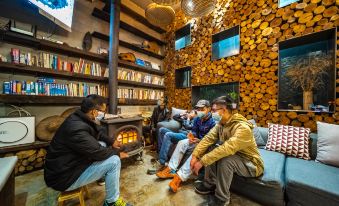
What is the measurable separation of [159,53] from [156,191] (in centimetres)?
373

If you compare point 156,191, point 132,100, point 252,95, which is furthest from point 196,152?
point 132,100

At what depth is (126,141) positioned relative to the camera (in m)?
2.38

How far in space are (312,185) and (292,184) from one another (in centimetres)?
13

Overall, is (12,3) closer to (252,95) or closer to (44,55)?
(44,55)

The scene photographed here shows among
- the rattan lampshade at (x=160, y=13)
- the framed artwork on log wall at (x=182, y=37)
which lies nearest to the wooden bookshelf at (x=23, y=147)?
the rattan lampshade at (x=160, y=13)

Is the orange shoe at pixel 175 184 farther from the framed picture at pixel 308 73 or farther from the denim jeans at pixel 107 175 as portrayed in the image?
the framed picture at pixel 308 73

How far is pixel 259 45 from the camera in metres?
2.41

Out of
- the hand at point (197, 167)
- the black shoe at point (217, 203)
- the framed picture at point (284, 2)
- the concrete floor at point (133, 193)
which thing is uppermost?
the framed picture at point (284, 2)

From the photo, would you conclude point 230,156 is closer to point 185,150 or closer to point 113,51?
point 185,150

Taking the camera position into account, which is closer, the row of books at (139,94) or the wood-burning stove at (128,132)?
the wood-burning stove at (128,132)

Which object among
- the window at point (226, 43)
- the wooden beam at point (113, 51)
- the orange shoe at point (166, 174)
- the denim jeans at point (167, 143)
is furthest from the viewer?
the window at point (226, 43)

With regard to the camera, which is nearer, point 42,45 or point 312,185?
point 312,185

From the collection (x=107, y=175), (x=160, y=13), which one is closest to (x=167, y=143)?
(x=107, y=175)

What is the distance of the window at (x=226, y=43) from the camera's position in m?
2.89
